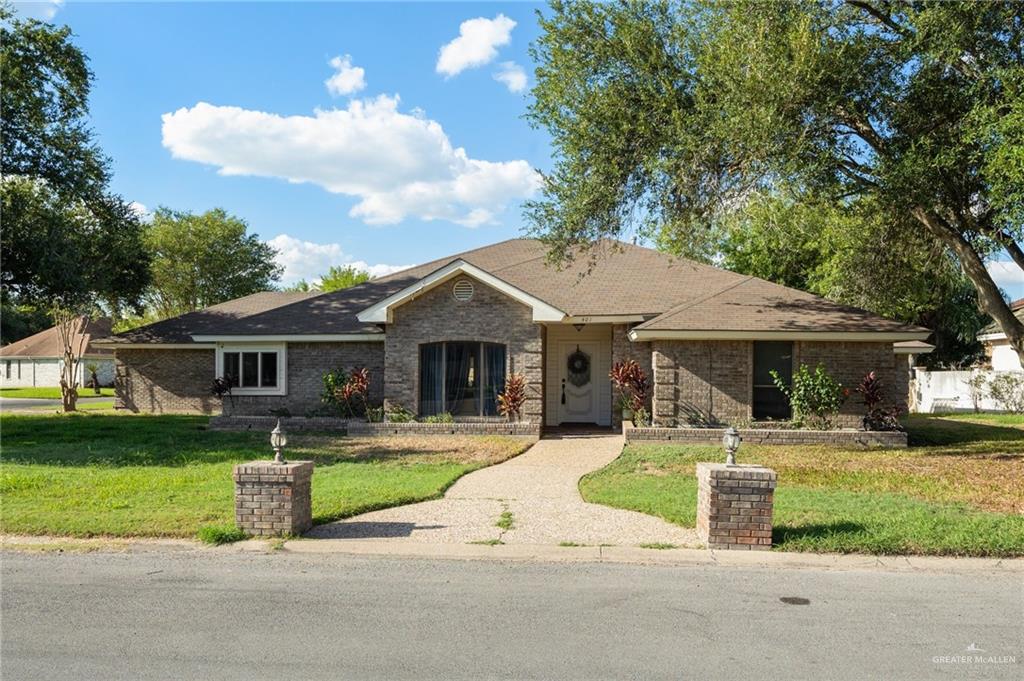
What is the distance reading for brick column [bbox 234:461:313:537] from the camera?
774 cm

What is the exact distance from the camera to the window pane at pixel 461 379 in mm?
17922

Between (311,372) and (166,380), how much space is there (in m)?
7.86

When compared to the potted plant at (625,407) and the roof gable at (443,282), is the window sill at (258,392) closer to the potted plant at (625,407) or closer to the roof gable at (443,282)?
the roof gable at (443,282)

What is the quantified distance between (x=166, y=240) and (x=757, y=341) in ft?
123

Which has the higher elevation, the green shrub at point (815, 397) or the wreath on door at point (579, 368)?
the wreath on door at point (579, 368)

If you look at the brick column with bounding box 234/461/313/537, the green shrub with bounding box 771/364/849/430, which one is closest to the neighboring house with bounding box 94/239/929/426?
the green shrub with bounding box 771/364/849/430

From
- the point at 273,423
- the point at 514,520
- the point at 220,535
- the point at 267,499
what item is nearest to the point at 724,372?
the point at 514,520

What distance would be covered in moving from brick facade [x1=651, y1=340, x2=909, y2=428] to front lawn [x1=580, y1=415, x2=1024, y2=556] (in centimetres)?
172

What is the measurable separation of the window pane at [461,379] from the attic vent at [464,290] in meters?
1.11

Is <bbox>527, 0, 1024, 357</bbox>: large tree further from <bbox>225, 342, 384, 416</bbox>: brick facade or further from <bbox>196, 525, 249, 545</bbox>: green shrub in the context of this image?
<bbox>196, 525, 249, 545</bbox>: green shrub

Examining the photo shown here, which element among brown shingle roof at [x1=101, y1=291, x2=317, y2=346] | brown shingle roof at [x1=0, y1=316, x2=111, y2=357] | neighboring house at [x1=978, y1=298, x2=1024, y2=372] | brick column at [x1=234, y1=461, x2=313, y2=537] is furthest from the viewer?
brown shingle roof at [x1=0, y1=316, x2=111, y2=357]

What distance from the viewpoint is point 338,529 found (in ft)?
26.8

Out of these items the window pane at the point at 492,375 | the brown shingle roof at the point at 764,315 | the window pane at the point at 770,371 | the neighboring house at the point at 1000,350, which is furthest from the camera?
the neighboring house at the point at 1000,350

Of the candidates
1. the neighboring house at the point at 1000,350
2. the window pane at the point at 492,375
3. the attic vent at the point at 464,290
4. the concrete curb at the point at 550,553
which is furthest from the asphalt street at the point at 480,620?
the neighboring house at the point at 1000,350
